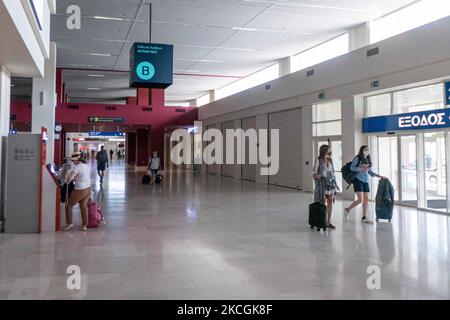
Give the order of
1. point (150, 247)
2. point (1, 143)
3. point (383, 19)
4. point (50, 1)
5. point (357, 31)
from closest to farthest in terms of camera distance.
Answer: point (150, 247) → point (1, 143) → point (50, 1) → point (383, 19) → point (357, 31)

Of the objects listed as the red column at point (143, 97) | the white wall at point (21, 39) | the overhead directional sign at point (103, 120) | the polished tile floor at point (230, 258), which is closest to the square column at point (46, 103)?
the white wall at point (21, 39)

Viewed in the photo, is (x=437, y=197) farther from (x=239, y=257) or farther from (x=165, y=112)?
(x=165, y=112)

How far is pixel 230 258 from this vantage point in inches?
221

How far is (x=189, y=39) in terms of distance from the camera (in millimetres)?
14609

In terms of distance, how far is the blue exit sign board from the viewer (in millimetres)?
10688

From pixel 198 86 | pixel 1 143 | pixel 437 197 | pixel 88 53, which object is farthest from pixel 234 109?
pixel 1 143

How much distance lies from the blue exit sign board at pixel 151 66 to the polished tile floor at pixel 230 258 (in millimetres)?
3391

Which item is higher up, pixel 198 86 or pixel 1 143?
pixel 198 86

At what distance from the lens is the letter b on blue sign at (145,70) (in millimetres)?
10695

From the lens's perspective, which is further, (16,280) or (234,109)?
(234,109)

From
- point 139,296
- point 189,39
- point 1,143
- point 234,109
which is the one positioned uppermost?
point 189,39

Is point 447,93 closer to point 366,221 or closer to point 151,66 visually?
point 366,221

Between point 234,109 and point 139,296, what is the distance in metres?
18.0

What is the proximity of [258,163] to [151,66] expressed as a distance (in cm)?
940
